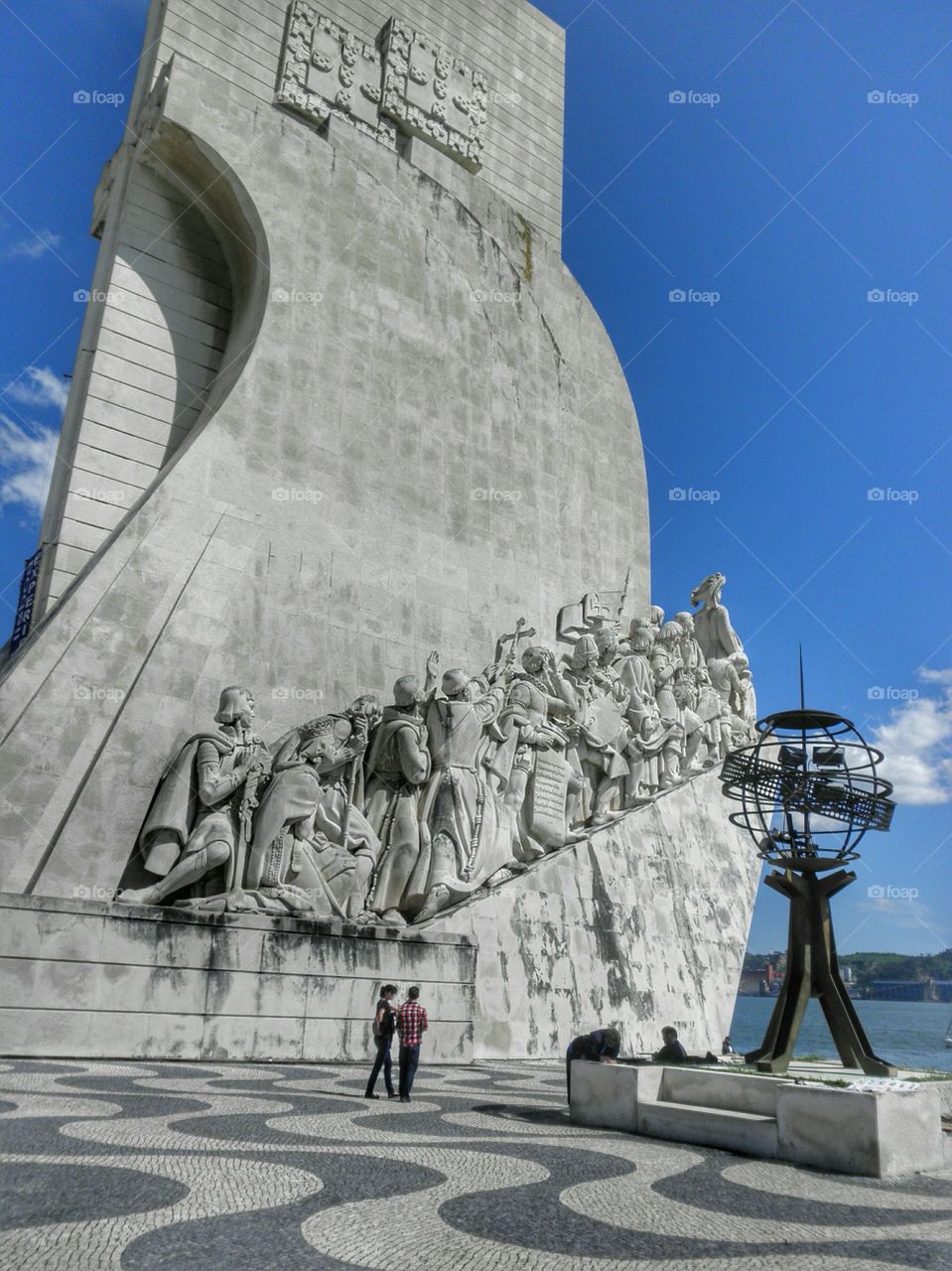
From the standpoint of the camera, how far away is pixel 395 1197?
3.19 meters

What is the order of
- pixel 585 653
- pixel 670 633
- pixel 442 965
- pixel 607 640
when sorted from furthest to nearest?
1. pixel 670 633
2. pixel 607 640
3. pixel 585 653
4. pixel 442 965

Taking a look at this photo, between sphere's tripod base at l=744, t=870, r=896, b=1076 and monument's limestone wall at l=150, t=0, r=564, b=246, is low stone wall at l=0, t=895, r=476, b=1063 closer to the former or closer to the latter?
sphere's tripod base at l=744, t=870, r=896, b=1076

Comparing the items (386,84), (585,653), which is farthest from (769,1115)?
(386,84)

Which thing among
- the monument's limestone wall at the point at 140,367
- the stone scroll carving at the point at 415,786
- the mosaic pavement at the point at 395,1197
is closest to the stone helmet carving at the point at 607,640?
the stone scroll carving at the point at 415,786

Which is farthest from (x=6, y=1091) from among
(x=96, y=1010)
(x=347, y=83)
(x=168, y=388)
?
(x=347, y=83)

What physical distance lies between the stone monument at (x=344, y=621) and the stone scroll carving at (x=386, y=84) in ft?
0.16

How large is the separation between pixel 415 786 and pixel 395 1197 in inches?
244

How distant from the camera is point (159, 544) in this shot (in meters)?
9.68

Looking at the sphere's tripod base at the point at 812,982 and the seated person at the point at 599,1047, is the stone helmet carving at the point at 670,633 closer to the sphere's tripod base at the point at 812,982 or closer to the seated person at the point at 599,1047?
the sphere's tripod base at the point at 812,982

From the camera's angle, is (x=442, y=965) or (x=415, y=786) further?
(x=415, y=786)

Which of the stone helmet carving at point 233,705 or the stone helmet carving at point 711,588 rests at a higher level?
the stone helmet carving at point 711,588

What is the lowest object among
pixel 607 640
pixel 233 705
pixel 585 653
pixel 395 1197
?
pixel 395 1197

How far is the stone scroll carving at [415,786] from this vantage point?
8062 millimetres

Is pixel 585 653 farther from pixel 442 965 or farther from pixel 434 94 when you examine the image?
pixel 434 94
